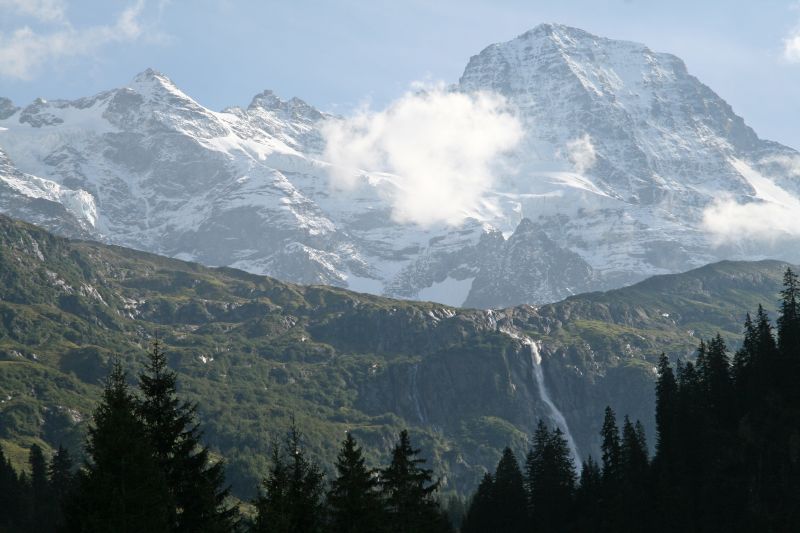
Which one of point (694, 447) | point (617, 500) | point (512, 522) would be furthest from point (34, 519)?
point (694, 447)

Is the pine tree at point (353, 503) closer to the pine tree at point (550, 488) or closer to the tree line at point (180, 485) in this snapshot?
the tree line at point (180, 485)

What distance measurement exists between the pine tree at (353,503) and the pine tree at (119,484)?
14.2m

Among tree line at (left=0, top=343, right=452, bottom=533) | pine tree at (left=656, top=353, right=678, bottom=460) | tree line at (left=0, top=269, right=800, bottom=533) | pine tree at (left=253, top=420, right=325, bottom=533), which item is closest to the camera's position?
tree line at (left=0, top=343, right=452, bottom=533)

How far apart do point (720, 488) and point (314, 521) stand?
309 ft

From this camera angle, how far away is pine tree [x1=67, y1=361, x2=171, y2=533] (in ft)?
153

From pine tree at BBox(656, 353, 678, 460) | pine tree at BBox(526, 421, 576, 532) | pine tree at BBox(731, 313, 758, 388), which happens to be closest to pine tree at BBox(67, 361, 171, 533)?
pine tree at BBox(656, 353, 678, 460)

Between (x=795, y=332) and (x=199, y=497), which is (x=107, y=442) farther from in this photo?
(x=795, y=332)

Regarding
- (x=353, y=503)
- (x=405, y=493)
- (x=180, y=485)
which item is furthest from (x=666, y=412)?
(x=180, y=485)

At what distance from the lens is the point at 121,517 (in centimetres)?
4647

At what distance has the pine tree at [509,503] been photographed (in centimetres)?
15525

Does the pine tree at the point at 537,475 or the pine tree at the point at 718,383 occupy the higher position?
the pine tree at the point at 718,383

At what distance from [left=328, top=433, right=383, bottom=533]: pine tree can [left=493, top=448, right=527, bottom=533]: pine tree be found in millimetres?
95516

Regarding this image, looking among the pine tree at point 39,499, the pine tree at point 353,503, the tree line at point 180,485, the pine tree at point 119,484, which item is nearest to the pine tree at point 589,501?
the pine tree at point 39,499

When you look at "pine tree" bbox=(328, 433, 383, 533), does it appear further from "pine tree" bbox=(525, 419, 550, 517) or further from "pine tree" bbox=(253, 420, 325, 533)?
"pine tree" bbox=(525, 419, 550, 517)
